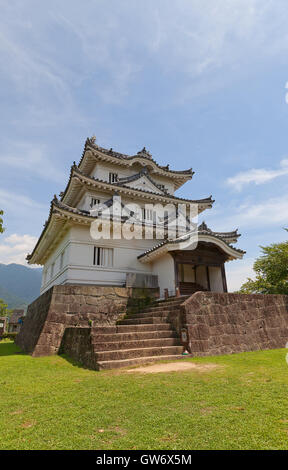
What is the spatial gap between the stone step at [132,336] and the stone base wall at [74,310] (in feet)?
11.9

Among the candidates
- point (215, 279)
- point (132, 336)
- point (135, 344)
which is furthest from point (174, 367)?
point (215, 279)

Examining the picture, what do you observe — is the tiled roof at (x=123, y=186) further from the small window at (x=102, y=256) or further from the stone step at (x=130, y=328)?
the stone step at (x=130, y=328)

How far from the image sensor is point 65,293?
1154 centimetres

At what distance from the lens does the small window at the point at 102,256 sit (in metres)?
14.4

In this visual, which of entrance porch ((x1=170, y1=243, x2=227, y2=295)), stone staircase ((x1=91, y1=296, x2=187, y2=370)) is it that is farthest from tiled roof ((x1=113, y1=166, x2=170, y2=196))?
stone staircase ((x1=91, y1=296, x2=187, y2=370))

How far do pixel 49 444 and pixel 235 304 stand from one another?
887 cm

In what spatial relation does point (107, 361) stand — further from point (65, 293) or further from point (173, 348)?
point (65, 293)

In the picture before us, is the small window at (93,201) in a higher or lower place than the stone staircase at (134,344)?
higher

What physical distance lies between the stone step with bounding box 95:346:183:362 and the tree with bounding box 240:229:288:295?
49.8 feet

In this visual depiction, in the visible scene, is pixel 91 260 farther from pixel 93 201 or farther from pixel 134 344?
pixel 134 344

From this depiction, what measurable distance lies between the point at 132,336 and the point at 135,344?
1.33 feet

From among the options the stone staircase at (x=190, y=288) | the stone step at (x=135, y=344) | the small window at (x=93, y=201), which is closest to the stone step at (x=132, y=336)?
the stone step at (x=135, y=344)

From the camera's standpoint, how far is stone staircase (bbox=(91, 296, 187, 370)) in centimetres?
714

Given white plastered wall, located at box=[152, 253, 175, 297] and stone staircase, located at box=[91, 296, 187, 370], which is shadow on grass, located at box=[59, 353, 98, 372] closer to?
stone staircase, located at box=[91, 296, 187, 370]
